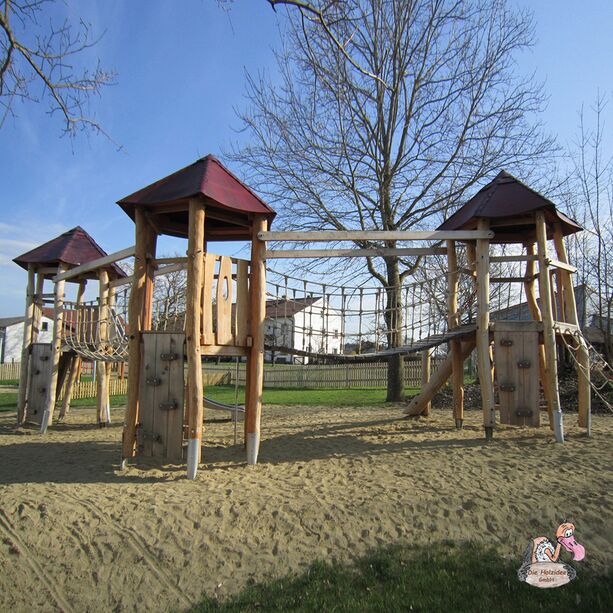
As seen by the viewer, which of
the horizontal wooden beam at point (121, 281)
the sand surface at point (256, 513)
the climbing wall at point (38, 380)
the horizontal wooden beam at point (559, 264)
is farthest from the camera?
the climbing wall at point (38, 380)

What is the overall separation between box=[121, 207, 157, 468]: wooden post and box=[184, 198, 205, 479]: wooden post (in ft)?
2.82

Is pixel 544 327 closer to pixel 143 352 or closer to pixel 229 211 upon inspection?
pixel 229 211

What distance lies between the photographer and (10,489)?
564 cm

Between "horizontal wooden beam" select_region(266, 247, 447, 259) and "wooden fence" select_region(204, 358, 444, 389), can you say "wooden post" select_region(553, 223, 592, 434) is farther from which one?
"wooden fence" select_region(204, 358, 444, 389)

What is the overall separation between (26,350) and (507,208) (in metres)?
9.82

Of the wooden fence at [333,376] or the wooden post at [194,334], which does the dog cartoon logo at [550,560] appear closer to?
the wooden post at [194,334]

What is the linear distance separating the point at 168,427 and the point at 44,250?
6.82 metres

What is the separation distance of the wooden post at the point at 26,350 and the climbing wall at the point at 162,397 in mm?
5309

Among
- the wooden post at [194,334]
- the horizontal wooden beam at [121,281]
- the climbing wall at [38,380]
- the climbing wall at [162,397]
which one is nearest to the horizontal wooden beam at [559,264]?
the wooden post at [194,334]

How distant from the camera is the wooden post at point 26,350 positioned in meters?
10.6

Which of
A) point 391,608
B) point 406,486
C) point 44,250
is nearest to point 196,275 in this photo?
point 406,486

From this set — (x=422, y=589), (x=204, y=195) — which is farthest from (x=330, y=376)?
(x=422, y=589)

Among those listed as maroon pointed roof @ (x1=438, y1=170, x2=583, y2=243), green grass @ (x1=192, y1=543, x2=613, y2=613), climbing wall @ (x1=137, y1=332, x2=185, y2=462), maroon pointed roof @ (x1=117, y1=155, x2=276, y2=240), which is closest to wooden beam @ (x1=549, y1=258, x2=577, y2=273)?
maroon pointed roof @ (x1=438, y1=170, x2=583, y2=243)

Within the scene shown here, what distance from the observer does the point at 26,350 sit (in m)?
10.9
